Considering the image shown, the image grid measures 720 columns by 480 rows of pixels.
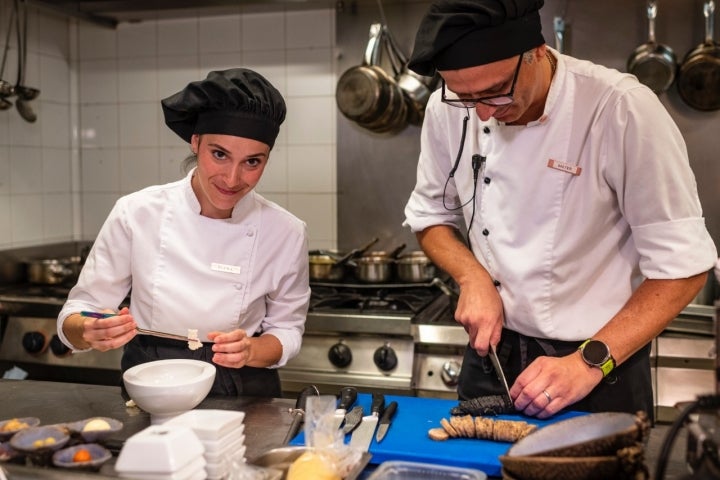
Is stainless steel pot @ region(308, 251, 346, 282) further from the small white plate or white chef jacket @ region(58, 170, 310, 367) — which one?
the small white plate

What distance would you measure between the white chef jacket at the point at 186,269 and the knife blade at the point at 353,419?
16.5 inches

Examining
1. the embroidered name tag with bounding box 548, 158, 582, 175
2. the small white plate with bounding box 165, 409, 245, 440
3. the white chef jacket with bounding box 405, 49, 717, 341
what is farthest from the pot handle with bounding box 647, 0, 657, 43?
the small white plate with bounding box 165, 409, 245, 440

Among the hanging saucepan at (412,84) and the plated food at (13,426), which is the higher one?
the hanging saucepan at (412,84)

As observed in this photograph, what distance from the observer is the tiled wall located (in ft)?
11.6

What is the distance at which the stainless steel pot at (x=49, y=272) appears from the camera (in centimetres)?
340

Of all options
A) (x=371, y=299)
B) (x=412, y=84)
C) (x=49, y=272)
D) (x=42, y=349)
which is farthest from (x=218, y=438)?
(x=49, y=272)

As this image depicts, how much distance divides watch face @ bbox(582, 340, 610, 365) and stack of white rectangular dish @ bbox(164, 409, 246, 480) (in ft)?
2.37

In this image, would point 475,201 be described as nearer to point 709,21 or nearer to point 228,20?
point 709,21

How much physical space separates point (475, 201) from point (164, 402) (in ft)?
2.92

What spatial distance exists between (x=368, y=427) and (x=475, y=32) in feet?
2.68

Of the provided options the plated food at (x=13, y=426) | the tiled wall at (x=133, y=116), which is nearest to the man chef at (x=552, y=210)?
the plated food at (x=13, y=426)

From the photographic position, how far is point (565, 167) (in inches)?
67.7

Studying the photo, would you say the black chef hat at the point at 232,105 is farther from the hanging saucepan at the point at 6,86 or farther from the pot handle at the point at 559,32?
the hanging saucepan at the point at 6,86

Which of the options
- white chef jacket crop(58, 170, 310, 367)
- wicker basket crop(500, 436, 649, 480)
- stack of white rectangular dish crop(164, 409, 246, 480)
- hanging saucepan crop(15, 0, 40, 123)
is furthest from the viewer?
hanging saucepan crop(15, 0, 40, 123)
